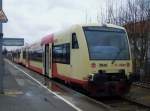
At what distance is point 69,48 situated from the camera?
69.6 feet

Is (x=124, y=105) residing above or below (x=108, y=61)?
below

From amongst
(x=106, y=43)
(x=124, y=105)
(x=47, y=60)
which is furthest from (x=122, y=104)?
(x=47, y=60)

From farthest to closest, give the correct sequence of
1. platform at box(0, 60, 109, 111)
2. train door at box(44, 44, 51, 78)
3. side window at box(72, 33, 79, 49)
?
train door at box(44, 44, 51, 78), side window at box(72, 33, 79, 49), platform at box(0, 60, 109, 111)

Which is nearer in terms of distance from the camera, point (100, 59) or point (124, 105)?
point (124, 105)

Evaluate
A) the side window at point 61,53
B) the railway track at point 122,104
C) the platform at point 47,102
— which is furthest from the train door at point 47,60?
the railway track at point 122,104

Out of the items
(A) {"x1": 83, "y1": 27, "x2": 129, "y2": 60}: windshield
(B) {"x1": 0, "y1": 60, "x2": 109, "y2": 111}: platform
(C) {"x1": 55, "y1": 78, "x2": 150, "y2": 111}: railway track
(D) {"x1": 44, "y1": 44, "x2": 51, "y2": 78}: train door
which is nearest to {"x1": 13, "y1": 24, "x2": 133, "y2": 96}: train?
(A) {"x1": 83, "y1": 27, "x2": 129, "y2": 60}: windshield

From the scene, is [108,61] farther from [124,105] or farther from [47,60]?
[47,60]

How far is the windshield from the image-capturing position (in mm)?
18891

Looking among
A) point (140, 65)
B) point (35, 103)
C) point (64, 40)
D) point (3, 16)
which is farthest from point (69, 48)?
point (140, 65)

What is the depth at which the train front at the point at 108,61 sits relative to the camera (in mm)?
18344

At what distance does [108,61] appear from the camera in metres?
18.8

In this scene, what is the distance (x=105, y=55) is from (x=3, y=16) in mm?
4347

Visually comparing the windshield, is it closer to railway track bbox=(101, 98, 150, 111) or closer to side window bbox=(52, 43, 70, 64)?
railway track bbox=(101, 98, 150, 111)

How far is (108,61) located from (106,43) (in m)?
0.85
